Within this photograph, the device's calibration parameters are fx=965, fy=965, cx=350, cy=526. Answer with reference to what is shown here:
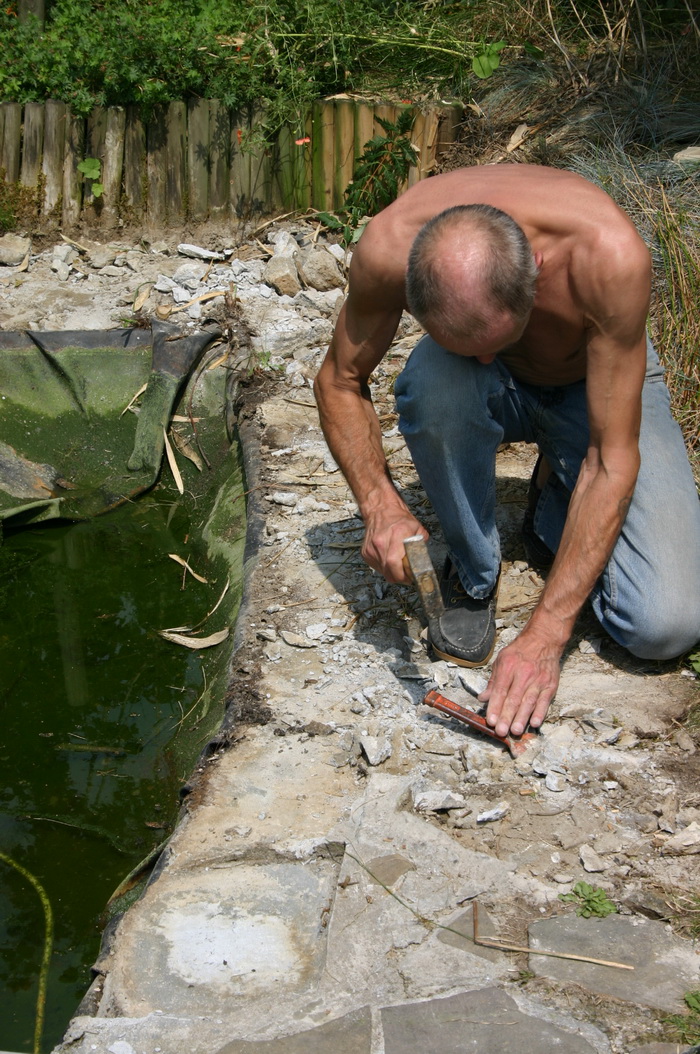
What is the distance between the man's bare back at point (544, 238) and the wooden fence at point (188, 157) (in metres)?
2.88

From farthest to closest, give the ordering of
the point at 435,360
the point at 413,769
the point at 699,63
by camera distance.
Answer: the point at 699,63 < the point at 435,360 < the point at 413,769

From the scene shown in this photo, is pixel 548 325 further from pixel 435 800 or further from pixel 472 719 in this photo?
pixel 435 800

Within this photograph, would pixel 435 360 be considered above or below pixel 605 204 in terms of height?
below

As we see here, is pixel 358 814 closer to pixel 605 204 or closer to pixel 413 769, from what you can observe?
pixel 413 769

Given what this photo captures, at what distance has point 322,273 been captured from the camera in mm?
4797

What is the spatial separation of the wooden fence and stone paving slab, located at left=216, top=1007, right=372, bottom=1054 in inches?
174

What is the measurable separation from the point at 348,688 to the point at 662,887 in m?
0.97

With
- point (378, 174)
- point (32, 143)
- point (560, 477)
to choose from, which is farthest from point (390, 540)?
point (32, 143)

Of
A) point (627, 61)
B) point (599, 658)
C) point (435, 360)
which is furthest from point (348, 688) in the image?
point (627, 61)

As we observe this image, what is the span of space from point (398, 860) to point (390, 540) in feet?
2.60

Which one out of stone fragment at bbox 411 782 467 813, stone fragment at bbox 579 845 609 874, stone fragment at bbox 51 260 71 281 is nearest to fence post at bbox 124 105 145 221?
stone fragment at bbox 51 260 71 281

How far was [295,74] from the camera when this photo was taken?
5238 mm

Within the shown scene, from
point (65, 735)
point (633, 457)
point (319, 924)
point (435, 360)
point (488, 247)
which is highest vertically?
point (488, 247)

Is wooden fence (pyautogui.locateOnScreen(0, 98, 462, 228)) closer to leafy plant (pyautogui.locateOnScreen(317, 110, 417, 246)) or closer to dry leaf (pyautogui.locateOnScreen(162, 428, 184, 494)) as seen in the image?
leafy plant (pyautogui.locateOnScreen(317, 110, 417, 246))
